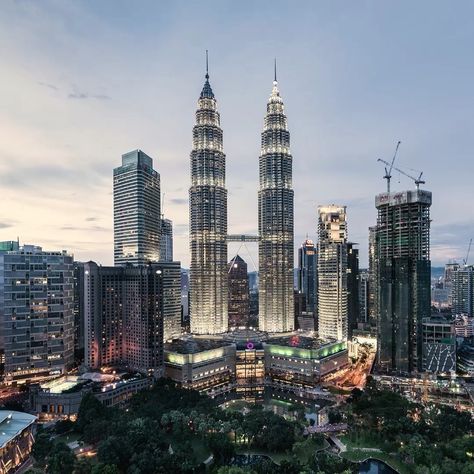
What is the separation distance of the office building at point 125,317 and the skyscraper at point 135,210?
24251 millimetres

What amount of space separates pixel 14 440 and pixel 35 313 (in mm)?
40601

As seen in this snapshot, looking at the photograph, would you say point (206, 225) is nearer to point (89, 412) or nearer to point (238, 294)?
point (238, 294)

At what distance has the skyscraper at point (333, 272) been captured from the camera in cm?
12838

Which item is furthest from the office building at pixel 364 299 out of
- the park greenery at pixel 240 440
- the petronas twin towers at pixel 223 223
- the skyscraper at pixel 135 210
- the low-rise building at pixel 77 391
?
the low-rise building at pixel 77 391

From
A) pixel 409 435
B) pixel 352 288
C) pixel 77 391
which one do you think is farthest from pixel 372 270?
pixel 77 391

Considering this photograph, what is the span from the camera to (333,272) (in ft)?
425

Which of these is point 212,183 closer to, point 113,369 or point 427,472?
point 113,369

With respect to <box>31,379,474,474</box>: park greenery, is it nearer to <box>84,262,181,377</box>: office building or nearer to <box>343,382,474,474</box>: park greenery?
<box>343,382,474,474</box>: park greenery

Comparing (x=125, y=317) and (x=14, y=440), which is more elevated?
(x=125, y=317)

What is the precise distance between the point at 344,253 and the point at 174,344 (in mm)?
60877

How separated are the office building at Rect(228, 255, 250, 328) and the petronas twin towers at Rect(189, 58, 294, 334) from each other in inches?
936

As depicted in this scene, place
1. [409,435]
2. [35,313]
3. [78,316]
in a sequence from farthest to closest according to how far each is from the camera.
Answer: [78,316]
[35,313]
[409,435]

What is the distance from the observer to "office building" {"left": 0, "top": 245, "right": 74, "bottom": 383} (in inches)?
3236

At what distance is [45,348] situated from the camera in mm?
85312
